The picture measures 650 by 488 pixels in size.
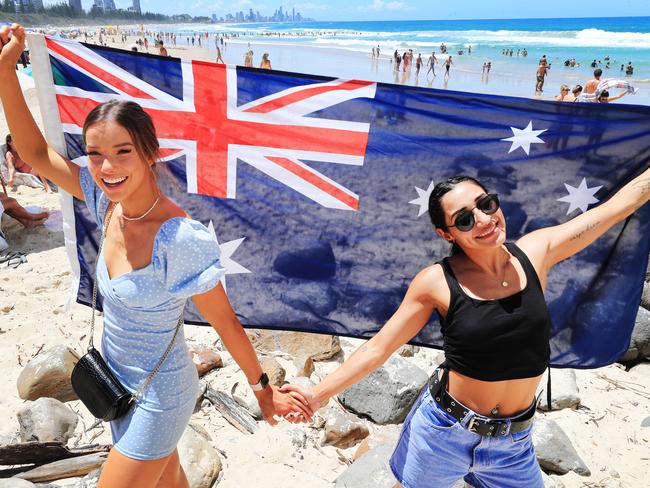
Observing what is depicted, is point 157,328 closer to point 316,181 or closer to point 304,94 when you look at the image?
point 316,181

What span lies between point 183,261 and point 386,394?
2.59 m

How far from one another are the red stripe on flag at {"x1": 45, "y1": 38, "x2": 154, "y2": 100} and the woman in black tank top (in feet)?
7.14

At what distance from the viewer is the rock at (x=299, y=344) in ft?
16.1

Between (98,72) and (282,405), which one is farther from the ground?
(98,72)

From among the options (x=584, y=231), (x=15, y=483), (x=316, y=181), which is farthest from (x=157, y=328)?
(x=584, y=231)

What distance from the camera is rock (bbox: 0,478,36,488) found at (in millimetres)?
3118

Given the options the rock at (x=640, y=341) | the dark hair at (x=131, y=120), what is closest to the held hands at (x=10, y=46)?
the dark hair at (x=131, y=120)

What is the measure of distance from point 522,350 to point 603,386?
10.0ft

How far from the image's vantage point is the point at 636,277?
130 inches

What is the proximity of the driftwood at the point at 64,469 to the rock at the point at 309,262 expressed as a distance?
5.85ft

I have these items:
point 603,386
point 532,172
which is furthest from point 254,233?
point 603,386

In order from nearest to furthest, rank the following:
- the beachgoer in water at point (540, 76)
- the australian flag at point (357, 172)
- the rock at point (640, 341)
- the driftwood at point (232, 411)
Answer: the australian flag at point (357, 172), the driftwood at point (232, 411), the rock at point (640, 341), the beachgoer in water at point (540, 76)

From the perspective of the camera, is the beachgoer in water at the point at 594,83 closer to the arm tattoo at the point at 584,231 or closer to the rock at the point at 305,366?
the rock at the point at 305,366

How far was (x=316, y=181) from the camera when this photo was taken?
11.3ft
